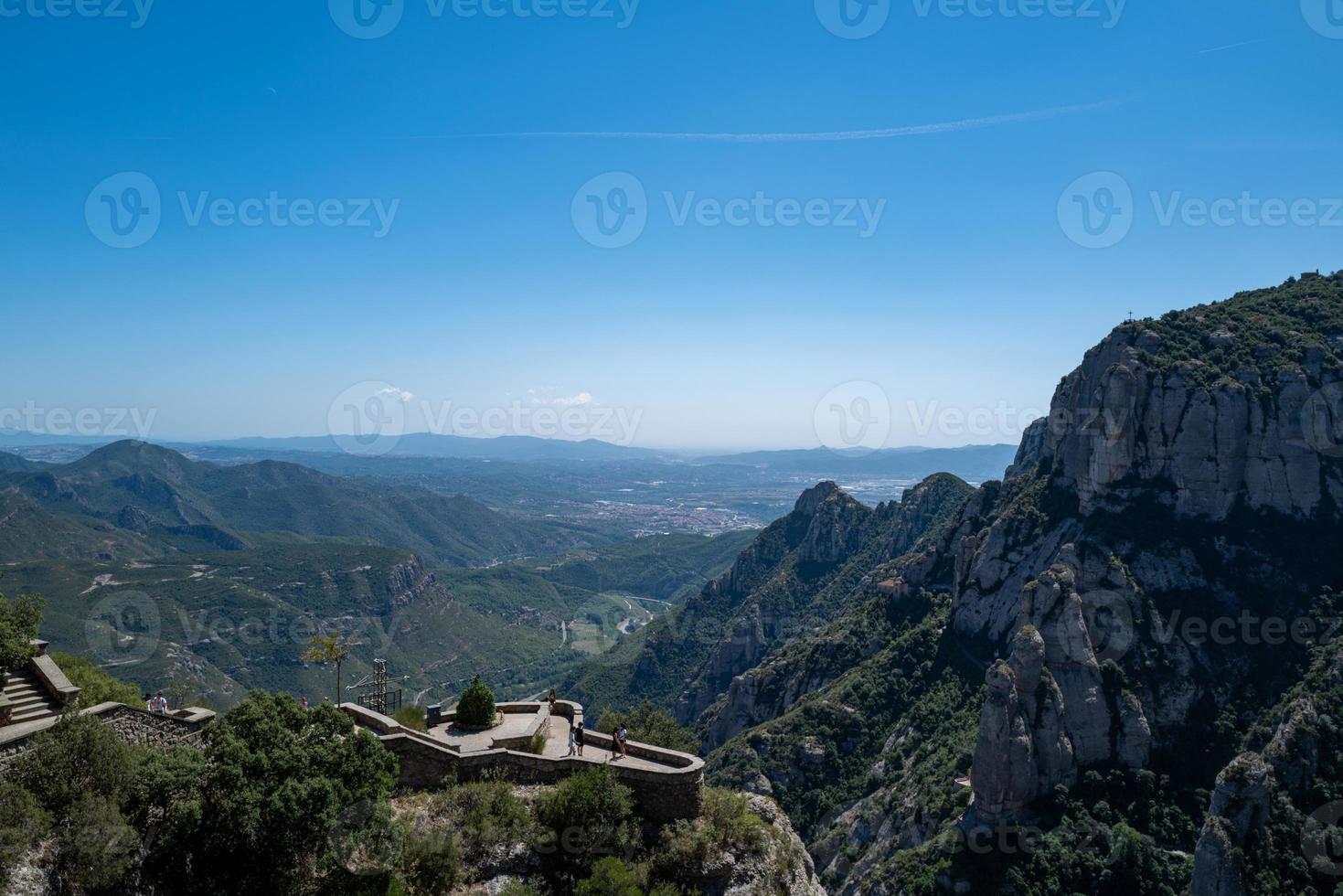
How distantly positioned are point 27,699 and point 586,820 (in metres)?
14.2

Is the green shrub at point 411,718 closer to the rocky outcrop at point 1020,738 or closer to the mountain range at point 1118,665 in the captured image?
the mountain range at point 1118,665

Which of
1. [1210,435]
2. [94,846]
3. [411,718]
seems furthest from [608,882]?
[1210,435]

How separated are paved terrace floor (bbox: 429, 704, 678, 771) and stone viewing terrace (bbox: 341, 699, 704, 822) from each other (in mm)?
31

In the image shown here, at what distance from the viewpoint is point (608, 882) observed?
53.6 feet

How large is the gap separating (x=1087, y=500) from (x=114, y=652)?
127 m

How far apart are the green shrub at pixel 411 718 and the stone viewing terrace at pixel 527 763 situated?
1.16 metres

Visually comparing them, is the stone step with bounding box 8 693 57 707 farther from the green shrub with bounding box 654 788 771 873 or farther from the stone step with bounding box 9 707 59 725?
the green shrub with bounding box 654 788 771 873

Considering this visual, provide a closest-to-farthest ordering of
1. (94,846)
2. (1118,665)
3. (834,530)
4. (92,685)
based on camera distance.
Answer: (94,846), (92,685), (1118,665), (834,530)

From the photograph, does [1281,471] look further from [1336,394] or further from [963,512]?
[963,512]

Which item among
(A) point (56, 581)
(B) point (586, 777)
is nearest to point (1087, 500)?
(B) point (586, 777)

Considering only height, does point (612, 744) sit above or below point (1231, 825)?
above

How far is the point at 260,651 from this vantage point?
430 feet

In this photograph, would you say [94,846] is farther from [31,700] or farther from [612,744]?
[612,744]

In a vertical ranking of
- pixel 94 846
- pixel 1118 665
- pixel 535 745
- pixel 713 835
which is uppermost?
pixel 94 846
